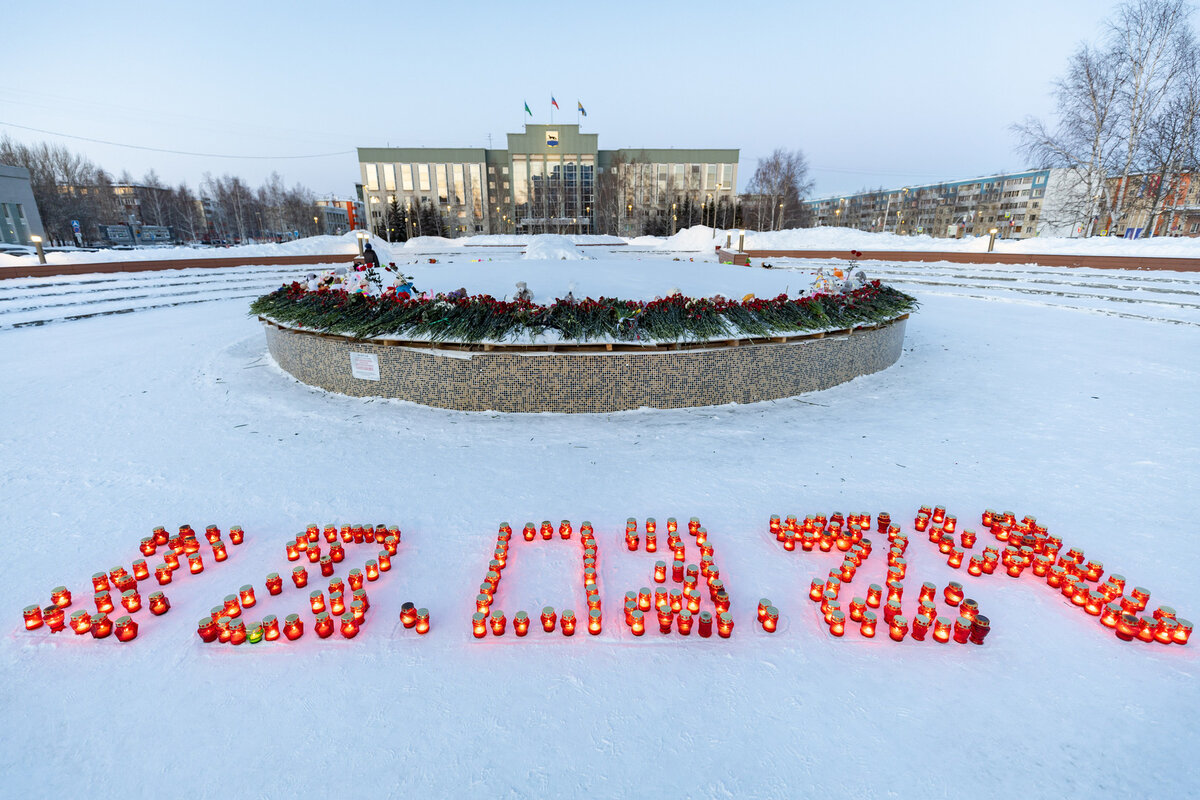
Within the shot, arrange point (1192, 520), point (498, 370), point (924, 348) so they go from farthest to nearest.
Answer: point (924, 348)
point (498, 370)
point (1192, 520)

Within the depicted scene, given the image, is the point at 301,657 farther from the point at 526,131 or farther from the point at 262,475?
the point at 526,131

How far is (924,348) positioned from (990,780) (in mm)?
8985

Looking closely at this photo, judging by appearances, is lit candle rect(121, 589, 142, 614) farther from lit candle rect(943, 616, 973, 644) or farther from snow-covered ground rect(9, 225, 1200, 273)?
snow-covered ground rect(9, 225, 1200, 273)

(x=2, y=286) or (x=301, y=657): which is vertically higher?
(x=2, y=286)

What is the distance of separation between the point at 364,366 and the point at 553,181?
6394cm

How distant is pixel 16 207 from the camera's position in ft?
128

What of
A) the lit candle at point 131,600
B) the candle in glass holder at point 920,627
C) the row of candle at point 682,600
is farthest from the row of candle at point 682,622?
the lit candle at point 131,600

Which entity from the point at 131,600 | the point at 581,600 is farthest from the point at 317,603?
the point at 581,600

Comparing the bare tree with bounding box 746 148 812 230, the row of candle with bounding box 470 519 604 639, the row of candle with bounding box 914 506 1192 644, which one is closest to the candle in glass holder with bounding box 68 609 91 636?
the row of candle with bounding box 470 519 604 639

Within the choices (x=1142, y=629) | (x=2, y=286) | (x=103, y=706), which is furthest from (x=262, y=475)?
(x=2, y=286)

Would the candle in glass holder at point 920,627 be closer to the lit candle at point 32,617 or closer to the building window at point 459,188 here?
the lit candle at point 32,617

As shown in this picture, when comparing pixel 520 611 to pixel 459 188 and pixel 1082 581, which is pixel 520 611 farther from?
pixel 459 188

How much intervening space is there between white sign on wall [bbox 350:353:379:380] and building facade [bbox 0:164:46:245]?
51.6 meters

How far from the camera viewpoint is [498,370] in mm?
5988
